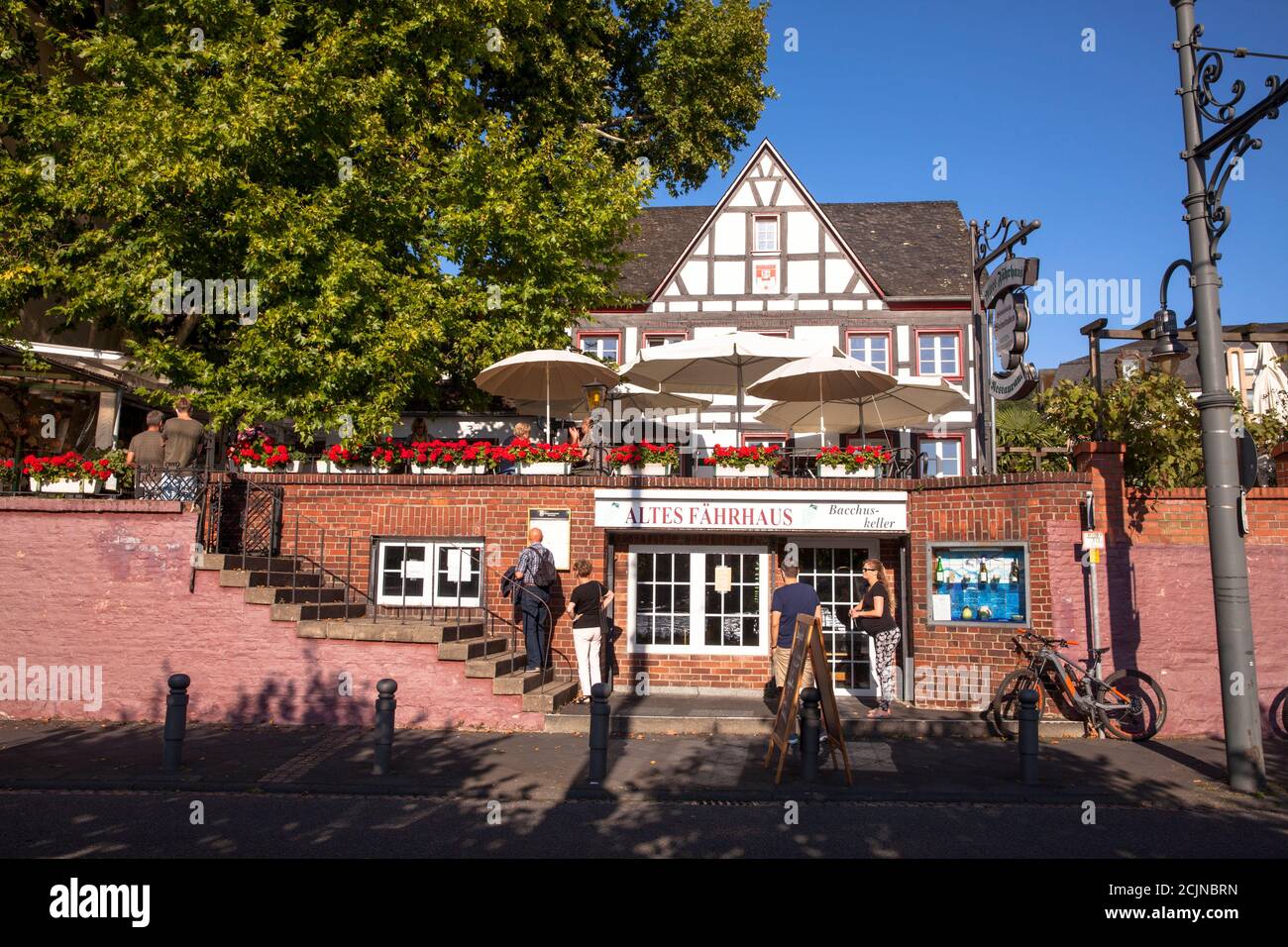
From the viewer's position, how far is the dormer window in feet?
78.7

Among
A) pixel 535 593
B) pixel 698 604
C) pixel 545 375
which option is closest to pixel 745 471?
pixel 698 604

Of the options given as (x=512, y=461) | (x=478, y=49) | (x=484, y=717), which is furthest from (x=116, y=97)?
(x=484, y=717)

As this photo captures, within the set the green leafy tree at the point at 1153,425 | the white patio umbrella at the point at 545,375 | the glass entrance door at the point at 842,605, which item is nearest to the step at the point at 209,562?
the white patio umbrella at the point at 545,375

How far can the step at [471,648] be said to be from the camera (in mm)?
10219

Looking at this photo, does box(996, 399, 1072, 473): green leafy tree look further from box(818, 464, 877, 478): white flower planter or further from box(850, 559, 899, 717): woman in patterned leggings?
box(850, 559, 899, 717): woman in patterned leggings

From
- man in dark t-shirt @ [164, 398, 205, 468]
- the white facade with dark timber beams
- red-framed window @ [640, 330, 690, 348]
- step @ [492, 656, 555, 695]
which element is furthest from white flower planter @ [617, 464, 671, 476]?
red-framed window @ [640, 330, 690, 348]

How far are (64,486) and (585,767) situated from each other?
8.66 m

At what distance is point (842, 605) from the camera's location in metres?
12.5

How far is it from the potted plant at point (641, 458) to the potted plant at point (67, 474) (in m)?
7.04

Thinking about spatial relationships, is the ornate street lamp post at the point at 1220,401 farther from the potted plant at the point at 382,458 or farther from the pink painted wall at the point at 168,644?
the potted plant at the point at 382,458

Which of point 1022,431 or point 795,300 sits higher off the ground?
point 795,300

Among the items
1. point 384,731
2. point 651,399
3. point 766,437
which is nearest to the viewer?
point 384,731

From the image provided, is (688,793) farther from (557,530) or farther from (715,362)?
(715,362)

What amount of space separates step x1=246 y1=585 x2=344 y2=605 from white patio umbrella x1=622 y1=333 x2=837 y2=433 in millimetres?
5654
